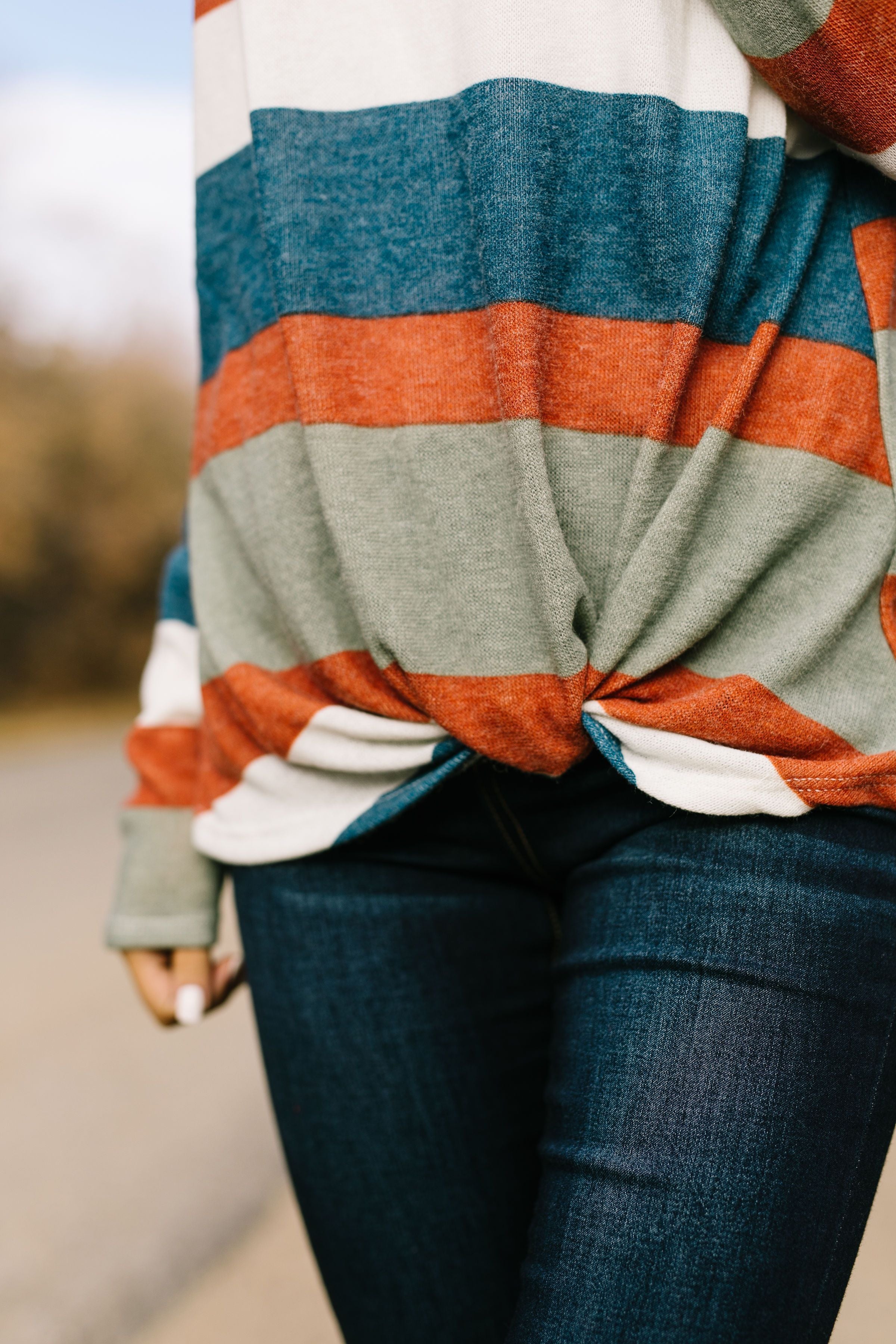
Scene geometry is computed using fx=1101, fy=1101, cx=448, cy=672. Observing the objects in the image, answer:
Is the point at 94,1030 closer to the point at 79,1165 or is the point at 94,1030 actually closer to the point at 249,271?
the point at 79,1165

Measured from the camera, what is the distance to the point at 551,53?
556 millimetres

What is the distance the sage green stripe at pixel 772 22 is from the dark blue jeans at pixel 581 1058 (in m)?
0.37

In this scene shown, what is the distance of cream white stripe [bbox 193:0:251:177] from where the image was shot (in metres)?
0.66

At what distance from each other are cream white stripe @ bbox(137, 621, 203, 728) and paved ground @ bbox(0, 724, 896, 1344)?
84cm

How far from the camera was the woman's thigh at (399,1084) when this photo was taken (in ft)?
2.18

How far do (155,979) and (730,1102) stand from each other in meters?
0.46

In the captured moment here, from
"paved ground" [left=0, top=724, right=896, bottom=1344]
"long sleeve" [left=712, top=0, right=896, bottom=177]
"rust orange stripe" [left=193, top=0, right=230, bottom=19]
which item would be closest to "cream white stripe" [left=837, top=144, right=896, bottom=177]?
"long sleeve" [left=712, top=0, right=896, bottom=177]

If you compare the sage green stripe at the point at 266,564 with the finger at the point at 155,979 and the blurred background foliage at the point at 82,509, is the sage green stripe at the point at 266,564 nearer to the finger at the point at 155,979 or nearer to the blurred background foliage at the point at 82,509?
the finger at the point at 155,979

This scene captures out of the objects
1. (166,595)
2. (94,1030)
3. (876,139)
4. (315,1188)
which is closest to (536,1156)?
(315,1188)

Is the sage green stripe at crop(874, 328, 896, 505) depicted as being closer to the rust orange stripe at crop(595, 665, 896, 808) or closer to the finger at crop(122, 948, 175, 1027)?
the rust orange stripe at crop(595, 665, 896, 808)

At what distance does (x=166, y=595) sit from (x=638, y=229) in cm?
46

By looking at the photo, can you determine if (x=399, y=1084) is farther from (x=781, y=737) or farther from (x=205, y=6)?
(x=205, y=6)

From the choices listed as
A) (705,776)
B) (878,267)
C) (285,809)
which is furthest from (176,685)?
(878,267)

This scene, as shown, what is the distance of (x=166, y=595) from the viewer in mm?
856
